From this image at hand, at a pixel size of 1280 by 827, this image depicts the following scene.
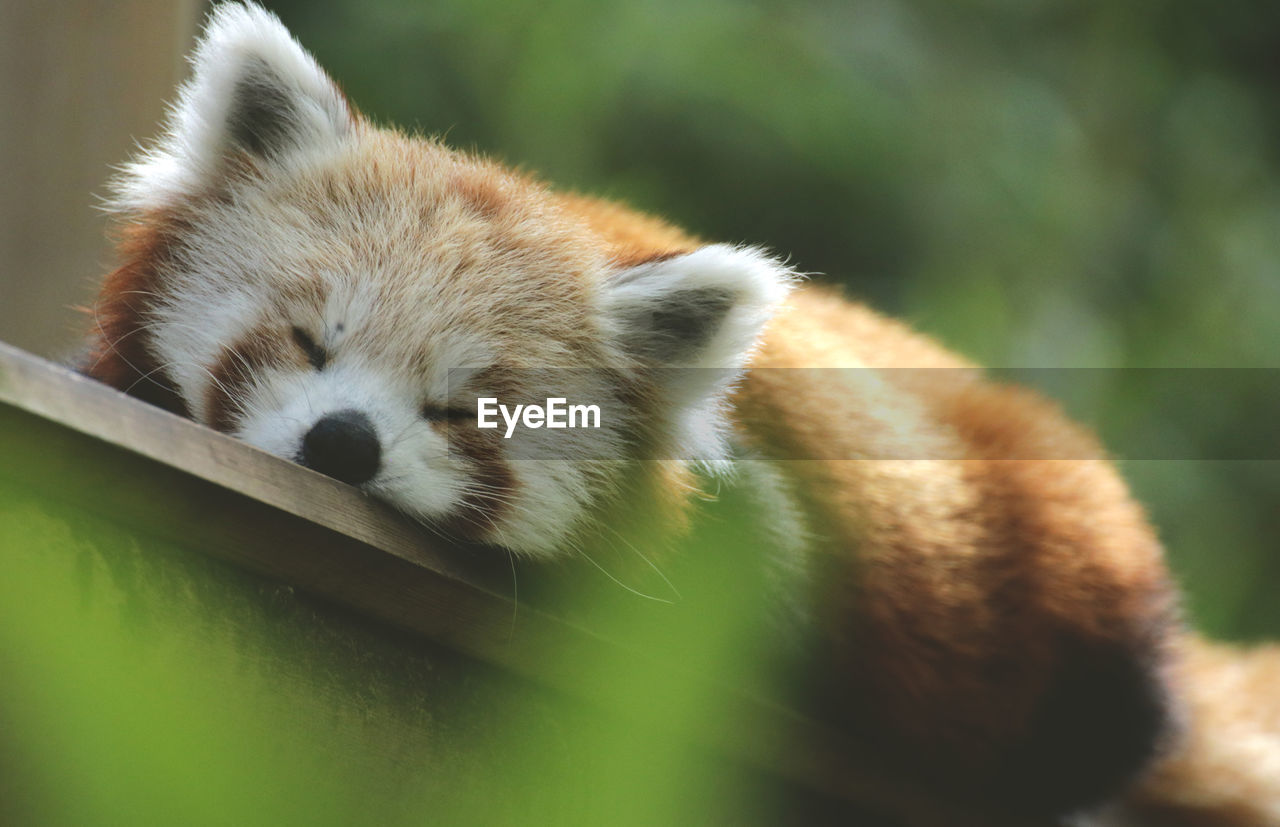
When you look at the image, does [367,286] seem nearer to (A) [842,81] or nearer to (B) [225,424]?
(B) [225,424]

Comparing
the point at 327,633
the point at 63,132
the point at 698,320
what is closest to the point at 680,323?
the point at 698,320

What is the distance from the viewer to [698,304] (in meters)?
1.96

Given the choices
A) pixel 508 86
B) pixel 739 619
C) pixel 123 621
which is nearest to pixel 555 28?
pixel 508 86

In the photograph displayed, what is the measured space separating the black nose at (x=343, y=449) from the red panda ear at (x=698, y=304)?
0.49 m

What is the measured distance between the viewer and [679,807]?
1.91m

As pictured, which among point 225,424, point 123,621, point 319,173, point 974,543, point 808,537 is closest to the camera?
point 123,621

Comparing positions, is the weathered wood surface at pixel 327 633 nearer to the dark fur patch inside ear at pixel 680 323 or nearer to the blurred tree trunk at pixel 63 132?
Result: the dark fur patch inside ear at pixel 680 323

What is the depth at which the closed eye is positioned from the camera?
179 cm

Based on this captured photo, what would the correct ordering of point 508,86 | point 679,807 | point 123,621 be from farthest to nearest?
point 508,86 < point 679,807 < point 123,621

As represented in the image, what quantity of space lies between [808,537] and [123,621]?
45.8 inches

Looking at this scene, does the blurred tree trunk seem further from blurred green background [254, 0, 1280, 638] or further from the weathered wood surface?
blurred green background [254, 0, 1280, 638]

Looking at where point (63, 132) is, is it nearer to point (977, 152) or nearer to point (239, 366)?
point (239, 366)

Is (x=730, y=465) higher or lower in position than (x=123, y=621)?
higher

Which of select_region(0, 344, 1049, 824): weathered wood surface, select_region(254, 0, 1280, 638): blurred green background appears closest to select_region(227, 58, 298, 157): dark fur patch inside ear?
select_region(0, 344, 1049, 824): weathered wood surface
